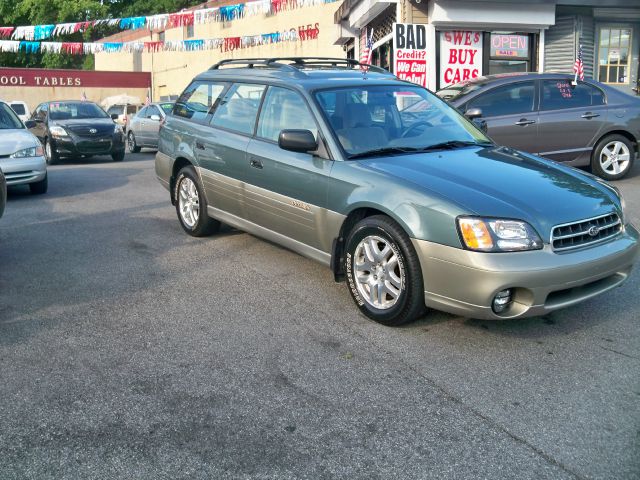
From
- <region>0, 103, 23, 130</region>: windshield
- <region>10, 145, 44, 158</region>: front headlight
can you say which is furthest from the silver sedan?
<region>10, 145, 44, 158</region>: front headlight

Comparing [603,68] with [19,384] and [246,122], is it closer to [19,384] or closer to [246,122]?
[246,122]

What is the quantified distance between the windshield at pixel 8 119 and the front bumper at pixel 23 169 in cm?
81

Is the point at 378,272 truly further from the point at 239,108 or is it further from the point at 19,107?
the point at 19,107

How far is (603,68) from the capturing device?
54.8 feet

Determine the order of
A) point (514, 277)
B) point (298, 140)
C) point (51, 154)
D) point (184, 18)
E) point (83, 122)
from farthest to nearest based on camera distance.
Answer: point (184, 18), point (83, 122), point (51, 154), point (298, 140), point (514, 277)

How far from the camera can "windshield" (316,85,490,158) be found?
517cm

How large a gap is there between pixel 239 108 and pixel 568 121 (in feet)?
19.7

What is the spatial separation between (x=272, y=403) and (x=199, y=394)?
405 mm

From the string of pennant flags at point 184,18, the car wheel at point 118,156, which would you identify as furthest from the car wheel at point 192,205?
the string of pennant flags at point 184,18

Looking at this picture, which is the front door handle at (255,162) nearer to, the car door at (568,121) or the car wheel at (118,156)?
the car door at (568,121)

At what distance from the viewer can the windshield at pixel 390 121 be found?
5.17m

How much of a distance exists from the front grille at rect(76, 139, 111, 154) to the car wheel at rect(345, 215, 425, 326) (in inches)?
459

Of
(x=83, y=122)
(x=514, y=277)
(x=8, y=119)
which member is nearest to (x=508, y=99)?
(x=514, y=277)

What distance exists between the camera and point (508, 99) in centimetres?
1039
